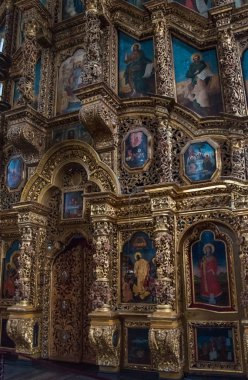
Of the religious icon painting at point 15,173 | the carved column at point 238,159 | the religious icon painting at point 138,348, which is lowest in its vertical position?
the religious icon painting at point 138,348

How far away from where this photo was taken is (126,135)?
887 cm

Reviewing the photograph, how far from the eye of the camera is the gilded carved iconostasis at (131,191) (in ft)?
23.5

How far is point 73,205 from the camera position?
30.7ft

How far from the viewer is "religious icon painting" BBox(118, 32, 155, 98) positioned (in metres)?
9.21

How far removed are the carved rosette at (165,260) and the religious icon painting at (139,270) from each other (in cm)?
46

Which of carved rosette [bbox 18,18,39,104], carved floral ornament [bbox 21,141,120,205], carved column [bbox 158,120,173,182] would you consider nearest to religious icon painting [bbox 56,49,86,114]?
carved rosette [bbox 18,18,39,104]

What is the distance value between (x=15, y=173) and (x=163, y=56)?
5.08 metres

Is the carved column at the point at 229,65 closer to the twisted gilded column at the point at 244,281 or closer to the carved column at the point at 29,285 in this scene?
the twisted gilded column at the point at 244,281

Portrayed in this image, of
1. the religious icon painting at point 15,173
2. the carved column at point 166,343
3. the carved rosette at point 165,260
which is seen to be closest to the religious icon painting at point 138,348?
the carved column at point 166,343

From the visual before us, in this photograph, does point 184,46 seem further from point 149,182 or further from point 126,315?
point 126,315

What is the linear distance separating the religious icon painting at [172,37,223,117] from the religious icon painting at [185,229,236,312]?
299 cm

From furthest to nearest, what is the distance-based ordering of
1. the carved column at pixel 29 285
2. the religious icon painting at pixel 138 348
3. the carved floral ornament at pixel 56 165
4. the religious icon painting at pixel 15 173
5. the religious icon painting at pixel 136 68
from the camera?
the religious icon painting at pixel 15 173, the religious icon painting at pixel 136 68, the carved floral ornament at pixel 56 165, the carved column at pixel 29 285, the religious icon painting at pixel 138 348

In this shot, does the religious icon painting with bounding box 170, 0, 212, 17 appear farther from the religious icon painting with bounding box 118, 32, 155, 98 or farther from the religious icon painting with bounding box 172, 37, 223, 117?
the religious icon painting with bounding box 118, 32, 155, 98

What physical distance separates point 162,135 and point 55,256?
411cm
